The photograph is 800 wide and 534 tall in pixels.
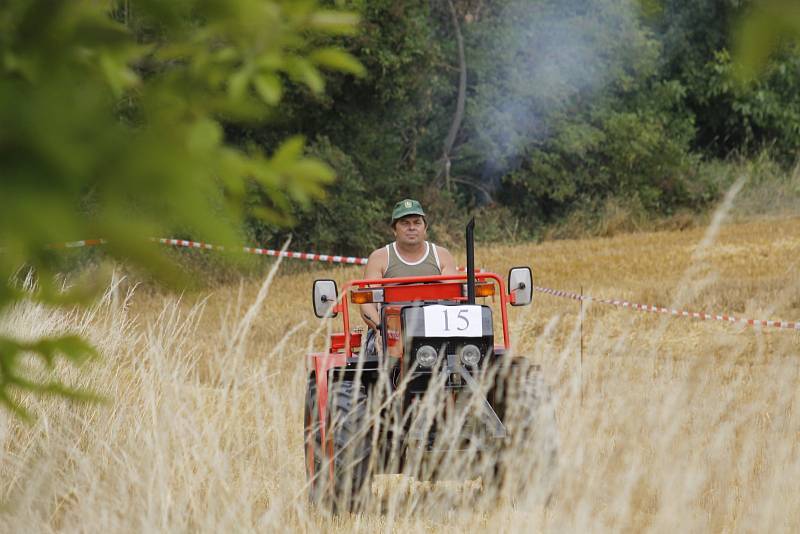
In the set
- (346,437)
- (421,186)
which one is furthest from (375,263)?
(421,186)

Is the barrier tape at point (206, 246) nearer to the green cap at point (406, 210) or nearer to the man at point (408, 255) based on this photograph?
the man at point (408, 255)

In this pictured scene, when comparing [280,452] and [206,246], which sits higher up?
[206,246]

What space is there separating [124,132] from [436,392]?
329cm

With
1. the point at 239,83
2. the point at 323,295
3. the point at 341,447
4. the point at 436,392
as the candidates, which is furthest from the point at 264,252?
the point at 239,83

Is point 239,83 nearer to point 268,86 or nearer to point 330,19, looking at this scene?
point 268,86

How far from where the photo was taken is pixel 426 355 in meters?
4.79

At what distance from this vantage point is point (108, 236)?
1.23 meters

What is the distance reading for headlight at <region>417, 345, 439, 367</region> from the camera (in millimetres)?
4770

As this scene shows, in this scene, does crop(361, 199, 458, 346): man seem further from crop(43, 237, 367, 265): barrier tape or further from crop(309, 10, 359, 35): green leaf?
crop(309, 10, 359, 35): green leaf

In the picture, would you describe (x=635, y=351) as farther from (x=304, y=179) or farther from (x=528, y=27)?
(x=528, y=27)

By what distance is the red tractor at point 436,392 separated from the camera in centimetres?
443

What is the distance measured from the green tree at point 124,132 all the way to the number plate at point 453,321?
3.24 m

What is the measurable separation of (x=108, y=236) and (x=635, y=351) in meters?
7.69

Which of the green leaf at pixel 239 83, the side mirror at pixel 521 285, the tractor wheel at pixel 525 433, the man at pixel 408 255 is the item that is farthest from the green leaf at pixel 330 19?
the man at pixel 408 255
